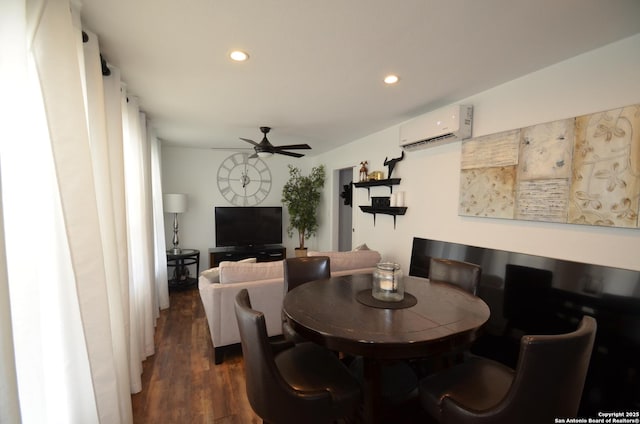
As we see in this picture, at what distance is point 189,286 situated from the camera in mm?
4742

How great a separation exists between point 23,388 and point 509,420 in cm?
187

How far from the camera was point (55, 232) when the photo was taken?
1.21 meters

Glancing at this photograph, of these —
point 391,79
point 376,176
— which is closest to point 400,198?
point 376,176

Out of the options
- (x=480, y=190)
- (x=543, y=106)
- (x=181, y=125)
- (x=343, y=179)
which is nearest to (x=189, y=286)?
(x=181, y=125)

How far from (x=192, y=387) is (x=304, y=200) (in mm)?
3788

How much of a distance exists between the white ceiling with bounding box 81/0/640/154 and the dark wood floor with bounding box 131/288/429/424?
8.13ft

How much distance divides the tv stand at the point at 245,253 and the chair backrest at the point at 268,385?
13.1 feet

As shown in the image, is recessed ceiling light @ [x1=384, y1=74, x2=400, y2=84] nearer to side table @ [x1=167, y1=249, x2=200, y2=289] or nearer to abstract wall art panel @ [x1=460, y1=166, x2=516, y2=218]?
abstract wall art panel @ [x1=460, y1=166, x2=516, y2=218]

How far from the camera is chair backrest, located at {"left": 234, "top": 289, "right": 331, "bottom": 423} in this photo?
A: 1.21m

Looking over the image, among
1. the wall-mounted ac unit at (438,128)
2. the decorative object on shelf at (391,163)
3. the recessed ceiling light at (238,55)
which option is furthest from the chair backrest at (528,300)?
the recessed ceiling light at (238,55)

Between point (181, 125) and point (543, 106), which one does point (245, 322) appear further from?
point (181, 125)

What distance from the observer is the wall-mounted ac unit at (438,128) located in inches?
97.5

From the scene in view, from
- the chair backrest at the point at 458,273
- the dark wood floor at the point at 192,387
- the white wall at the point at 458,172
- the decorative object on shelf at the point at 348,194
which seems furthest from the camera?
the decorative object on shelf at the point at 348,194

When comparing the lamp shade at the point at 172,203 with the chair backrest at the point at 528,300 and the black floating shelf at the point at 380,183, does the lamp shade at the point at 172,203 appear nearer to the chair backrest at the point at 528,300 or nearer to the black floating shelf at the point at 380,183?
the black floating shelf at the point at 380,183
